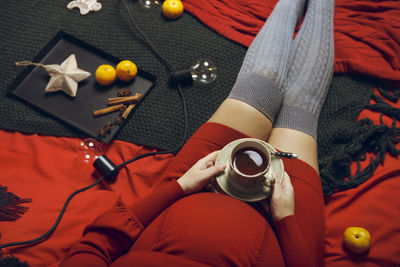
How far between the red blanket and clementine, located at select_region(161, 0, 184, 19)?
44 mm

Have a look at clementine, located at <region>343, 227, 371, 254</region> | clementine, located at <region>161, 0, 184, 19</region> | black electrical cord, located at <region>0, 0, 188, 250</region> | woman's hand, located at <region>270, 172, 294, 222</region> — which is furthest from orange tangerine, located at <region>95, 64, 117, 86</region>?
clementine, located at <region>343, 227, 371, 254</region>

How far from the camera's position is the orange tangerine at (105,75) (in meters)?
0.97

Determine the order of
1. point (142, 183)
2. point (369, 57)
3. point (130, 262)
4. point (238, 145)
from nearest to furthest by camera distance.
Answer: point (130, 262)
point (238, 145)
point (142, 183)
point (369, 57)

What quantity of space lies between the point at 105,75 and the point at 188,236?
2.15 feet

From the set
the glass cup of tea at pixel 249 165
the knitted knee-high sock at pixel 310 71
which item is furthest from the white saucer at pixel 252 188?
the knitted knee-high sock at pixel 310 71

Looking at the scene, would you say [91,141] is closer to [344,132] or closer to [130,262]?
[130,262]

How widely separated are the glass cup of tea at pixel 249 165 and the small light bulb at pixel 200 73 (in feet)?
1.61

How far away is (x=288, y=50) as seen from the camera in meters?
0.95

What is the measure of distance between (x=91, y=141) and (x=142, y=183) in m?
0.22

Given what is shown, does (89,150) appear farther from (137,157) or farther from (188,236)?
(188,236)

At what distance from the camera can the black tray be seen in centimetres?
96

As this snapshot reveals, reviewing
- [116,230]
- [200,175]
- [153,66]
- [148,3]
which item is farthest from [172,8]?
[116,230]

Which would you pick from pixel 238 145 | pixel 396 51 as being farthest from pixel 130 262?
pixel 396 51

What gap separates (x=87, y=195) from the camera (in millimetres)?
800
